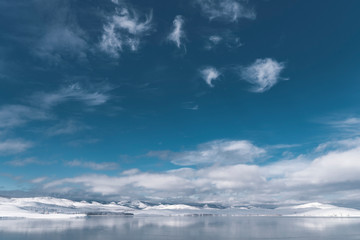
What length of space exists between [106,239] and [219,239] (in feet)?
115

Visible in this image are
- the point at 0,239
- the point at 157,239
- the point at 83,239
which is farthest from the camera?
the point at 157,239

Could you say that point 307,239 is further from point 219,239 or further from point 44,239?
point 44,239

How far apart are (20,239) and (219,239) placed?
5879 cm

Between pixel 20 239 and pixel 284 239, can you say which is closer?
pixel 20 239

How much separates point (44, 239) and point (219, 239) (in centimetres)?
5278

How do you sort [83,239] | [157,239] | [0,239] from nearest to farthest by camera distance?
[0,239], [83,239], [157,239]

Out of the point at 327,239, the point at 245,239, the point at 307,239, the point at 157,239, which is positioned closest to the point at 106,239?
the point at 157,239

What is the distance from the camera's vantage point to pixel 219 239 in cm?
8281

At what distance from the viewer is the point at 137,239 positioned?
270 feet

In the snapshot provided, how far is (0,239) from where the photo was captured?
2921 inches

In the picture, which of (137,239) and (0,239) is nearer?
(0,239)

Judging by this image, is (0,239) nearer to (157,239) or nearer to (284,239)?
(157,239)

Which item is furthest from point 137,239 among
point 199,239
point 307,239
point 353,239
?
point 353,239

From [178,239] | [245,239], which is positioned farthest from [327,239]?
[178,239]
